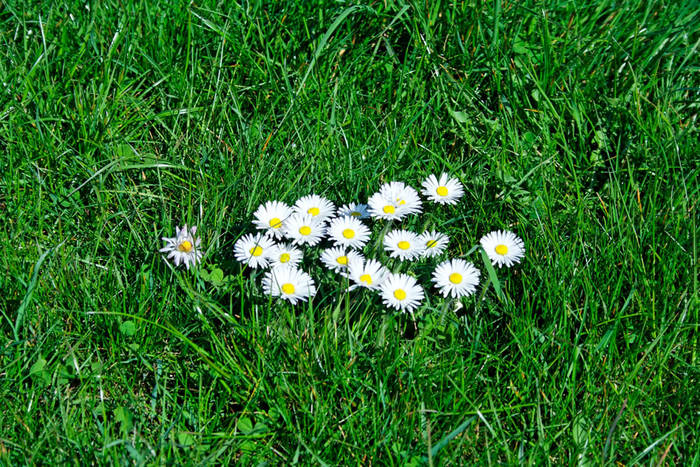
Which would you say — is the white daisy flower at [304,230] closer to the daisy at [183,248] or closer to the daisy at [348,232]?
the daisy at [348,232]

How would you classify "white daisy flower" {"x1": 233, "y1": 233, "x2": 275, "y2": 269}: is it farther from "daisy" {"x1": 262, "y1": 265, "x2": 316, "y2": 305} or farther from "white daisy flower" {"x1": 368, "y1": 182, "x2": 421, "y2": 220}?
"white daisy flower" {"x1": 368, "y1": 182, "x2": 421, "y2": 220}

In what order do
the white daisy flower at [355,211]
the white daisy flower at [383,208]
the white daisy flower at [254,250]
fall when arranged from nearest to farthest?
the white daisy flower at [254,250] → the white daisy flower at [383,208] → the white daisy flower at [355,211]

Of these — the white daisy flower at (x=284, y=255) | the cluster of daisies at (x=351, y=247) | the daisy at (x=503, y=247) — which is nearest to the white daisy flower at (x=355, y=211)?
the cluster of daisies at (x=351, y=247)

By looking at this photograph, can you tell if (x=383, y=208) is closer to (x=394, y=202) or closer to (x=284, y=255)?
(x=394, y=202)

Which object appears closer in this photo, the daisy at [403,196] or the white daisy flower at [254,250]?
the white daisy flower at [254,250]

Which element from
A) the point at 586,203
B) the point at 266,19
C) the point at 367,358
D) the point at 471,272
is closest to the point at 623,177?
the point at 586,203

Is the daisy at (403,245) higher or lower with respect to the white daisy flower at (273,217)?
lower
